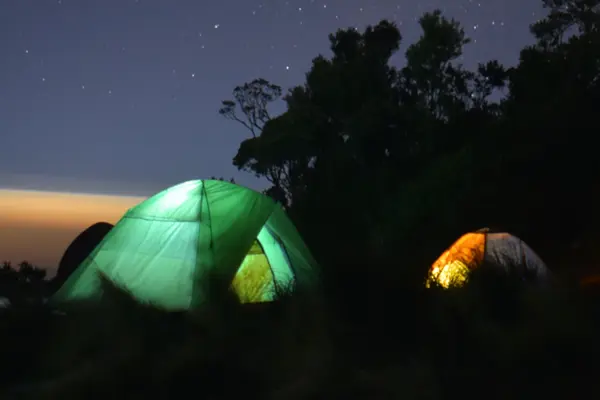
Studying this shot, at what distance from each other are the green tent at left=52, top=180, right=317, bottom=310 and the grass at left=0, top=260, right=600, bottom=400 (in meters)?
2.32

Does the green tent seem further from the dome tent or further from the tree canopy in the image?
the dome tent

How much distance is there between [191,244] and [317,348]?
170 inches

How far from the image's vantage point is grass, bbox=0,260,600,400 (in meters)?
5.16

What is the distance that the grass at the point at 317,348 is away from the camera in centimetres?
516

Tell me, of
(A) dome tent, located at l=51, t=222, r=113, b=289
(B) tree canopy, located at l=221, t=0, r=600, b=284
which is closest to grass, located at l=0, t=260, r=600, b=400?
(B) tree canopy, located at l=221, t=0, r=600, b=284

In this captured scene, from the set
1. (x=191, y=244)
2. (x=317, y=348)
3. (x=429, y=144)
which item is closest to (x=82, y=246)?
(x=191, y=244)

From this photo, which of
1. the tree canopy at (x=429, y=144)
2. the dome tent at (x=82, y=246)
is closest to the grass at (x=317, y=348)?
the tree canopy at (x=429, y=144)

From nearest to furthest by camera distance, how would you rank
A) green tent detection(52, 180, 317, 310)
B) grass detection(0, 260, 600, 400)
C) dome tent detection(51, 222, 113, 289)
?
1. grass detection(0, 260, 600, 400)
2. green tent detection(52, 180, 317, 310)
3. dome tent detection(51, 222, 113, 289)

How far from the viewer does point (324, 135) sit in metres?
33.4

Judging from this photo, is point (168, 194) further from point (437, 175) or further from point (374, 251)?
point (437, 175)

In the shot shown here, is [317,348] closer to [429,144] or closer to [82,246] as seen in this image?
[82,246]

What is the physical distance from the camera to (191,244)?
31.0 ft

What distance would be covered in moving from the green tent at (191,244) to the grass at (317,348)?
232cm

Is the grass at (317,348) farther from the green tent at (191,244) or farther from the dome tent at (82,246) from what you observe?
the dome tent at (82,246)
